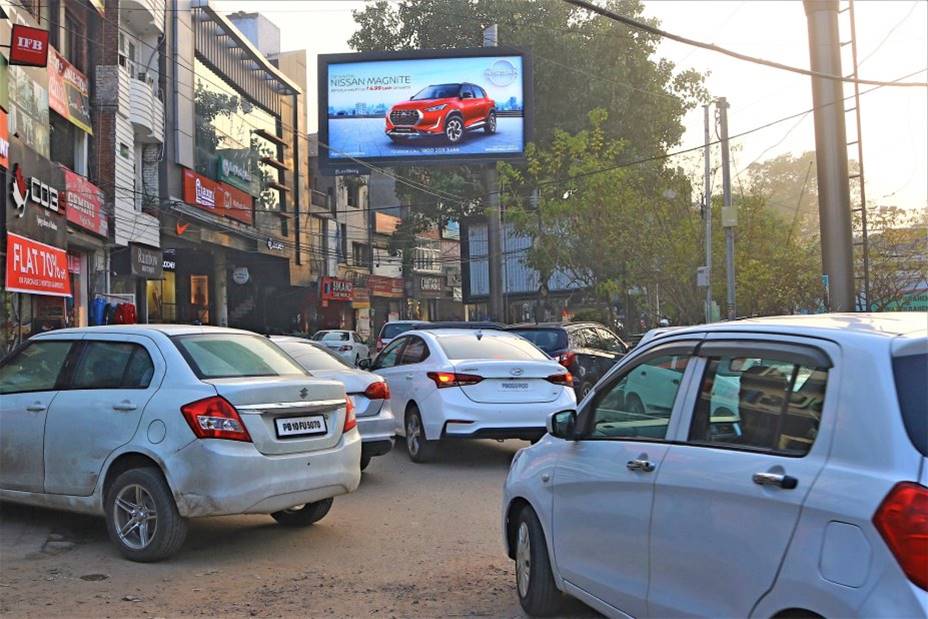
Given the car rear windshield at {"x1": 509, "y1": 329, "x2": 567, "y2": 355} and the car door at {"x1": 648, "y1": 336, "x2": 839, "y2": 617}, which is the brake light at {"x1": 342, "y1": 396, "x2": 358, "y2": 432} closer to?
the car door at {"x1": 648, "y1": 336, "x2": 839, "y2": 617}

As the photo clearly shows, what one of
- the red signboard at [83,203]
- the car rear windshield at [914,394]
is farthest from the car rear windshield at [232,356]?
the red signboard at [83,203]

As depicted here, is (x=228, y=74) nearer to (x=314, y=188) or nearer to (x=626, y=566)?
(x=314, y=188)

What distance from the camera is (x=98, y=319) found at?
23.7 metres

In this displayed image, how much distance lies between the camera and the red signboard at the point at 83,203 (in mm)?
20984

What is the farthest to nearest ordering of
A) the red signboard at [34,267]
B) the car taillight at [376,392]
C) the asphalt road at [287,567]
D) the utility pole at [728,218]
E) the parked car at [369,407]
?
the utility pole at [728,218] < the red signboard at [34,267] < the car taillight at [376,392] < the parked car at [369,407] < the asphalt road at [287,567]

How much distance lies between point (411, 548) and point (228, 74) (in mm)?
35656

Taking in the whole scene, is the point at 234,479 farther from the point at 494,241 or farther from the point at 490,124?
the point at 490,124

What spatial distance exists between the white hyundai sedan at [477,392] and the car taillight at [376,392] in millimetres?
756

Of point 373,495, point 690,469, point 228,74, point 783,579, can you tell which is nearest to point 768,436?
point 690,469

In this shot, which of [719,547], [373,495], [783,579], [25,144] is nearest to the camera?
[783,579]

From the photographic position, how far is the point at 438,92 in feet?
106

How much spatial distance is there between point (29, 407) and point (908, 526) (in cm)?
605

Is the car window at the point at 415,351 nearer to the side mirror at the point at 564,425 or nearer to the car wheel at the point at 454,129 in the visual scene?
the side mirror at the point at 564,425

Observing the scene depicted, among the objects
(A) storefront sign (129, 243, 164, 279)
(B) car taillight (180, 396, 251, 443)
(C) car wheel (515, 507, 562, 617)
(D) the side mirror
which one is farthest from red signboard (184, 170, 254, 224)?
(D) the side mirror
